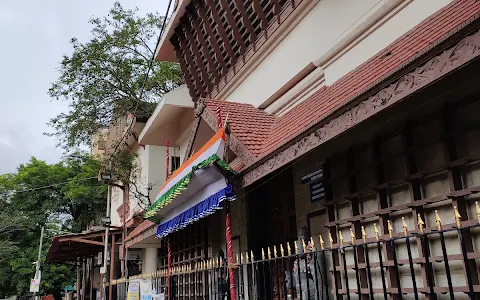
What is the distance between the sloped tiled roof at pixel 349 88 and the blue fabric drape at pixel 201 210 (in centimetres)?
78

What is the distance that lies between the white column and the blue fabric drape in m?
6.69

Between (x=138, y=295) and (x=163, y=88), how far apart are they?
496 inches

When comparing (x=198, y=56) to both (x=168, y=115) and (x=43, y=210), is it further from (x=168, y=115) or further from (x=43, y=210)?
(x=43, y=210)

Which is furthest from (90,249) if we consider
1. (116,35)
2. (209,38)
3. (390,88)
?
(390,88)

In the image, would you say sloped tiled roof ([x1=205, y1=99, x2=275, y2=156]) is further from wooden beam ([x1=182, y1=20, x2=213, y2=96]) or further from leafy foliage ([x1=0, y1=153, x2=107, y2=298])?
leafy foliage ([x1=0, y1=153, x2=107, y2=298])

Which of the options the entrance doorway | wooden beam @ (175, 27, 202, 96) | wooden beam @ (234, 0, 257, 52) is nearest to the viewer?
the entrance doorway

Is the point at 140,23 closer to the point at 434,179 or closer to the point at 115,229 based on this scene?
the point at 115,229

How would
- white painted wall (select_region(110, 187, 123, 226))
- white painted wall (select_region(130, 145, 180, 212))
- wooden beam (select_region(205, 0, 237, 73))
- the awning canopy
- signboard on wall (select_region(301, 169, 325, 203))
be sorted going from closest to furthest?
signboard on wall (select_region(301, 169, 325, 203)), the awning canopy, wooden beam (select_region(205, 0, 237, 73)), white painted wall (select_region(130, 145, 180, 212)), white painted wall (select_region(110, 187, 123, 226))

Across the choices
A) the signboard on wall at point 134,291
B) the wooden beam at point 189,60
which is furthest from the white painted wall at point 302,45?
the signboard on wall at point 134,291

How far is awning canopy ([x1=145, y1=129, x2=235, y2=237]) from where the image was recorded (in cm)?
643

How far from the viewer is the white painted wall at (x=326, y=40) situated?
19.7ft

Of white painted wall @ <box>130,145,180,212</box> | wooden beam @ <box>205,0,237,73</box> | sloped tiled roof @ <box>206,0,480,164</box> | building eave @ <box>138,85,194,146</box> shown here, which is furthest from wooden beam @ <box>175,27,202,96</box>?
white painted wall @ <box>130,145,180,212</box>

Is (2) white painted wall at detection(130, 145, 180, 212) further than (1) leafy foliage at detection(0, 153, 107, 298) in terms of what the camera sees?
No

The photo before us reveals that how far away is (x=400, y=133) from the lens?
16.0ft
